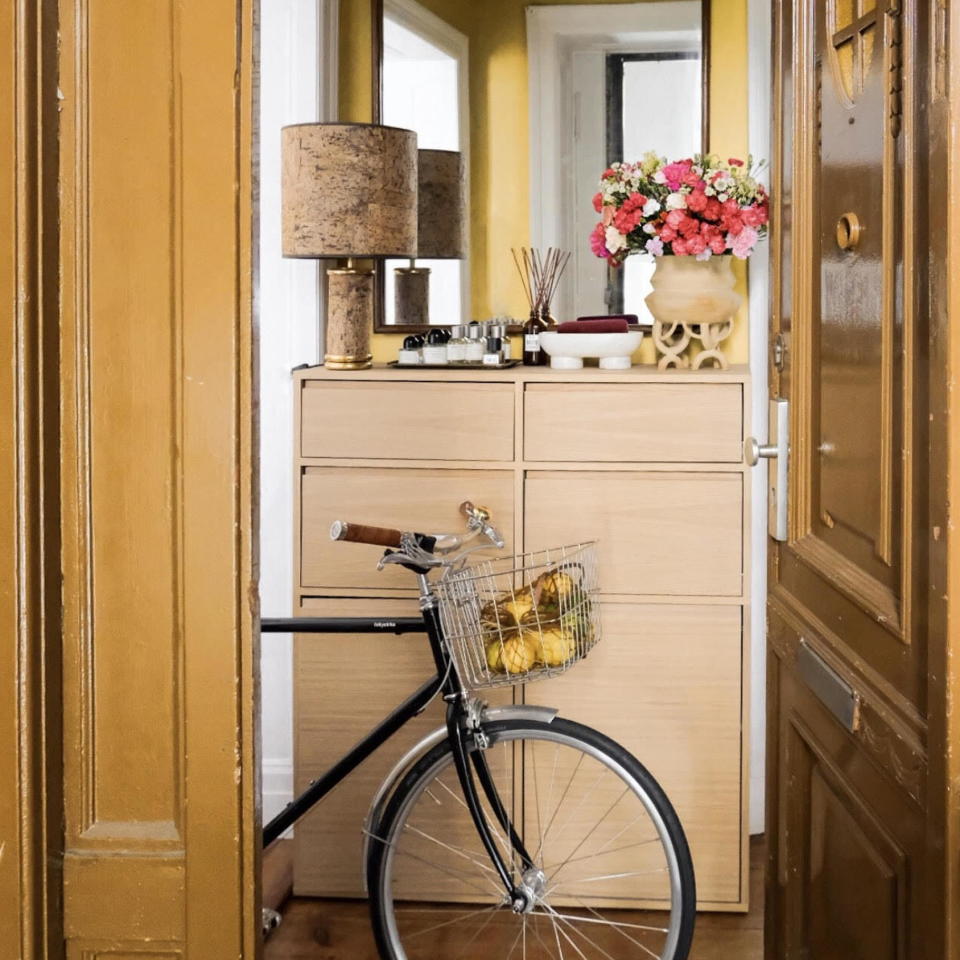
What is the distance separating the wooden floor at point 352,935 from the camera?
9.54 feet

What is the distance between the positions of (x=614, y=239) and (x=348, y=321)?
0.71 m

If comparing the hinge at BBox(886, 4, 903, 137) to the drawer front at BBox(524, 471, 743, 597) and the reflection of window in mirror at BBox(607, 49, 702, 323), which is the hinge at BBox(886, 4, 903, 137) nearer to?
the drawer front at BBox(524, 471, 743, 597)

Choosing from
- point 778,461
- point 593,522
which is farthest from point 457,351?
point 778,461

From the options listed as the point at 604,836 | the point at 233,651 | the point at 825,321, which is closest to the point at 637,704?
the point at 604,836

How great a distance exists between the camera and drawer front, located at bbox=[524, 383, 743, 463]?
304cm

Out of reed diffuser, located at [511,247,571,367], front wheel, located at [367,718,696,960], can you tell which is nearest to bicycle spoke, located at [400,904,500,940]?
front wheel, located at [367,718,696,960]

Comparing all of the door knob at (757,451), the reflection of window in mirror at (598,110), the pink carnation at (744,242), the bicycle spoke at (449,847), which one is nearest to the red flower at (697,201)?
the pink carnation at (744,242)

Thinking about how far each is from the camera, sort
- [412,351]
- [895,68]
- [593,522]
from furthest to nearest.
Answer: [412,351]
[593,522]
[895,68]

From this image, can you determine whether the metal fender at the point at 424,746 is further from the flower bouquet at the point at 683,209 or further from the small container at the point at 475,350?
the flower bouquet at the point at 683,209

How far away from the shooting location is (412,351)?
10.8 ft

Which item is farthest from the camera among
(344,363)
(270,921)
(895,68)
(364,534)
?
(344,363)

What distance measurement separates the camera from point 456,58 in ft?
11.7

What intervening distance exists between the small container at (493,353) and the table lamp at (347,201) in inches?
11.8

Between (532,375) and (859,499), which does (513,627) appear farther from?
(859,499)
